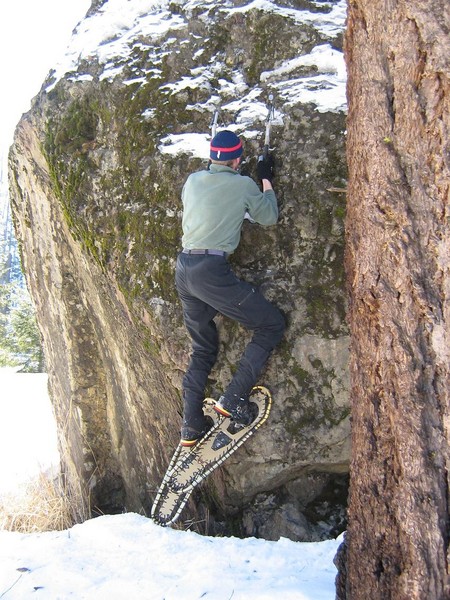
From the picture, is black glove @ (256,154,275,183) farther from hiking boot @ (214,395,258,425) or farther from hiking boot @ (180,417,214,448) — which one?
hiking boot @ (180,417,214,448)

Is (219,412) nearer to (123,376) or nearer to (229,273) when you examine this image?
(229,273)

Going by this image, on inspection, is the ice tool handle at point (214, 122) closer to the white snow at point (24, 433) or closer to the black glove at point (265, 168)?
the black glove at point (265, 168)

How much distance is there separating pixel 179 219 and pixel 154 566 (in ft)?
9.20

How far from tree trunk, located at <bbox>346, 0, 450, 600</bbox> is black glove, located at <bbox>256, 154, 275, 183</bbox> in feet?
4.67

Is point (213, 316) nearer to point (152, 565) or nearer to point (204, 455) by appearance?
point (204, 455)

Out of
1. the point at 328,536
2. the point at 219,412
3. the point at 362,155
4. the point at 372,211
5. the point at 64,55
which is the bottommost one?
the point at 328,536

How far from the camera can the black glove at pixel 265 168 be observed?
434 cm

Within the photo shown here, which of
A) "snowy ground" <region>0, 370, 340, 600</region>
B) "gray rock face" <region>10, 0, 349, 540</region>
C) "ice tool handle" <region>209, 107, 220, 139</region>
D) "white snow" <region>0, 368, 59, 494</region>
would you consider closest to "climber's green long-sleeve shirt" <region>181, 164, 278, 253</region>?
"gray rock face" <region>10, 0, 349, 540</region>

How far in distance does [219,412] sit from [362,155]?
234 cm

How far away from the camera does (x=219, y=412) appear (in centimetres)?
426

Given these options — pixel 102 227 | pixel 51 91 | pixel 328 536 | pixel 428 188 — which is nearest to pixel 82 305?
pixel 102 227

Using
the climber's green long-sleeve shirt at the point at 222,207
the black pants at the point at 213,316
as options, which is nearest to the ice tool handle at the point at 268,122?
the climber's green long-sleeve shirt at the point at 222,207

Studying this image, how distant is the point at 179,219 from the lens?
184 inches

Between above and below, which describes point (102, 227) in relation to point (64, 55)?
below
